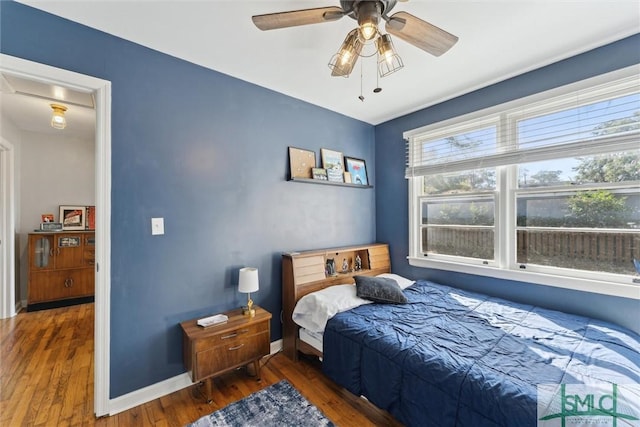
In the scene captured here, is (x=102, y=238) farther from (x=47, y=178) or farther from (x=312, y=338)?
(x=47, y=178)

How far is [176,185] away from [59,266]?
3.28 meters

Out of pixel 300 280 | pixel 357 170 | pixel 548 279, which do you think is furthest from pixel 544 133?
pixel 300 280

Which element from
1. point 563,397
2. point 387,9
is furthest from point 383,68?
point 563,397

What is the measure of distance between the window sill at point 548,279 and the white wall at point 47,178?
17.7 ft

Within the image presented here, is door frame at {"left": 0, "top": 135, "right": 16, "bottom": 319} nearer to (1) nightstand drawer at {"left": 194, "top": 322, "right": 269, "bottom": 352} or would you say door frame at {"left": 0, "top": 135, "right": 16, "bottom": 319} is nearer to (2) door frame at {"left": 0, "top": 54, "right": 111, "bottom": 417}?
(2) door frame at {"left": 0, "top": 54, "right": 111, "bottom": 417}

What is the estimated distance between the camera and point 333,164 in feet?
10.3

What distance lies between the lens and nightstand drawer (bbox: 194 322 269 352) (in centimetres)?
187

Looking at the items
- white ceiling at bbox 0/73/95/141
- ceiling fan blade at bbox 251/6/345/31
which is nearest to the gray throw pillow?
ceiling fan blade at bbox 251/6/345/31

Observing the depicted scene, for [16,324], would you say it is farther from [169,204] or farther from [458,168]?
[458,168]

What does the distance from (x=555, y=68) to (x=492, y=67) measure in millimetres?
486

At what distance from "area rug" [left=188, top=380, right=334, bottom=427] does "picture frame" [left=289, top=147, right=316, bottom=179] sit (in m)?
1.91

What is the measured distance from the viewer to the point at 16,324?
10.3 feet

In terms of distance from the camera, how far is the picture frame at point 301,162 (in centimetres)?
274

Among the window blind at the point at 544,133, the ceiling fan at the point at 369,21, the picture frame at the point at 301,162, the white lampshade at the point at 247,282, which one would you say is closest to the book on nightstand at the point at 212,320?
the white lampshade at the point at 247,282
